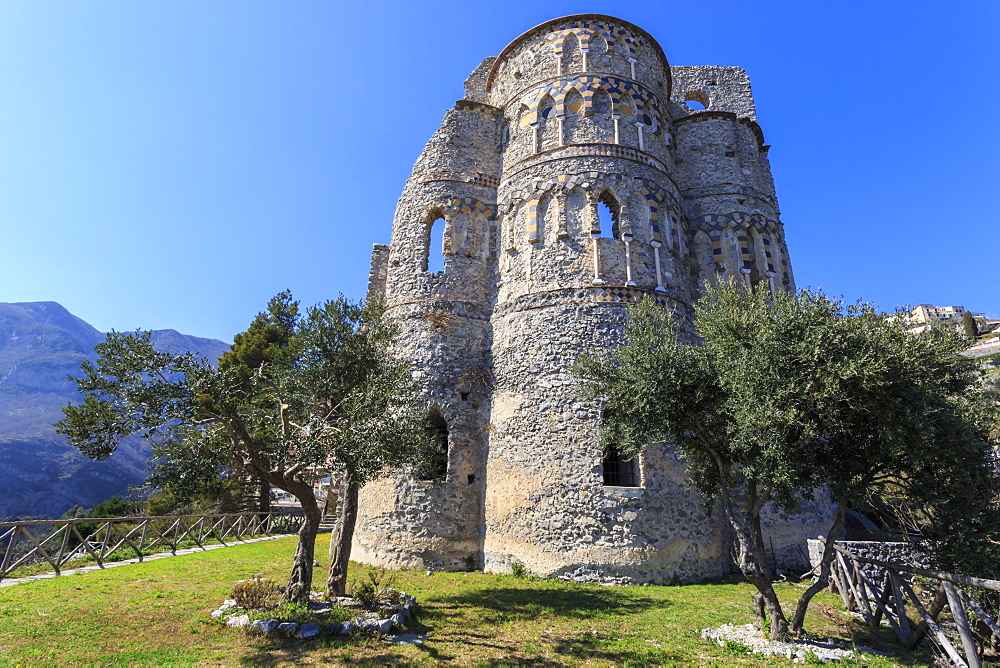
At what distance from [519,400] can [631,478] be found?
4.09 metres

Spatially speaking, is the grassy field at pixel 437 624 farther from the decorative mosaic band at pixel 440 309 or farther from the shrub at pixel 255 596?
the decorative mosaic band at pixel 440 309

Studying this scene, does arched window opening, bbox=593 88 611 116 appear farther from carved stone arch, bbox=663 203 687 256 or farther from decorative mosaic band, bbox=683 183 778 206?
decorative mosaic band, bbox=683 183 778 206

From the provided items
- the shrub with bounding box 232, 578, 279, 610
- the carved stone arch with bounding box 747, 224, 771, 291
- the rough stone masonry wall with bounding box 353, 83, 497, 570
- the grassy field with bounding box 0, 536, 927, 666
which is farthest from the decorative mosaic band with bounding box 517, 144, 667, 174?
the shrub with bounding box 232, 578, 279, 610

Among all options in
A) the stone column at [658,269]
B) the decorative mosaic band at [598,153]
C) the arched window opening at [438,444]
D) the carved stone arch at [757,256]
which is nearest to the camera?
the arched window opening at [438,444]

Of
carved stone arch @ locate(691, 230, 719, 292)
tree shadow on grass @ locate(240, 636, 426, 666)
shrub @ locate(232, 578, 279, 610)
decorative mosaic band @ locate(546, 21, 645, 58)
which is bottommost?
tree shadow on grass @ locate(240, 636, 426, 666)

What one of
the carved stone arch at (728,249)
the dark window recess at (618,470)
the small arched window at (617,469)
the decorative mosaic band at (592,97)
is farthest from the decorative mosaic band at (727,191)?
the dark window recess at (618,470)

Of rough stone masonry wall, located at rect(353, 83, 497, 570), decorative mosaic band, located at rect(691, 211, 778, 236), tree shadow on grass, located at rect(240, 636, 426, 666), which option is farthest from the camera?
decorative mosaic band, located at rect(691, 211, 778, 236)

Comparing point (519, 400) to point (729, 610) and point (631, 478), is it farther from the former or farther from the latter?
point (729, 610)

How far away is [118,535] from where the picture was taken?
2117 centimetres

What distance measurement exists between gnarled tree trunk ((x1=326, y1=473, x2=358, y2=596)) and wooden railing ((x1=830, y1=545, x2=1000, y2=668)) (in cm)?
1007

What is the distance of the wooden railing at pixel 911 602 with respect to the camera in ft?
24.3

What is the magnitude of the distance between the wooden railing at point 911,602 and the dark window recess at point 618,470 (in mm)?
5316

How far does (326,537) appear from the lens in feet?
82.4

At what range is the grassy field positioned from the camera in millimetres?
8078
